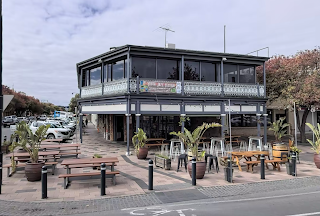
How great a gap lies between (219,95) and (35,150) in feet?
36.8

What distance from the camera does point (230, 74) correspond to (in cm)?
1758

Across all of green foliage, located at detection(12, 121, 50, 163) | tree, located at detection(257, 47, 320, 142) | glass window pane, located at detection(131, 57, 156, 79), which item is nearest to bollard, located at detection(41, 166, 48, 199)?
green foliage, located at detection(12, 121, 50, 163)

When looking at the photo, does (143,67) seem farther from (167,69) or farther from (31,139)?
(31,139)

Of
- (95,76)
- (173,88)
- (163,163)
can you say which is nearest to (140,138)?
(163,163)

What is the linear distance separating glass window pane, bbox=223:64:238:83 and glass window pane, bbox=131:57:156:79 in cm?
525

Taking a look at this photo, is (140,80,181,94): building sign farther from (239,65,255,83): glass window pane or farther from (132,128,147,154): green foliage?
(239,65,255,83): glass window pane

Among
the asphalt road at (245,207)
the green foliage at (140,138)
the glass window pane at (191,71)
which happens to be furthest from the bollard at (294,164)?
the glass window pane at (191,71)

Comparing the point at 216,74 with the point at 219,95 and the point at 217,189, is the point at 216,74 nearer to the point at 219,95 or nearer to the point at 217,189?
the point at 219,95

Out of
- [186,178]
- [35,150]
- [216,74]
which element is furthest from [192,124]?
[35,150]

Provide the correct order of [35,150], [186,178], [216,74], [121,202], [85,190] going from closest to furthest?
[121,202]
[85,190]
[35,150]
[186,178]
[216,74]

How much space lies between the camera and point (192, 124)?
68.0 ft

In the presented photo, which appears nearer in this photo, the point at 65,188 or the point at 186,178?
the point at 65,188

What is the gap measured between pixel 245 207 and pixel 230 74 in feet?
41.9

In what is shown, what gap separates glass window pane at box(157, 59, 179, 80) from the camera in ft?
51.2
